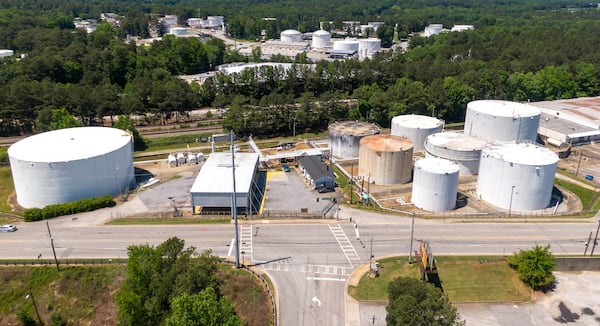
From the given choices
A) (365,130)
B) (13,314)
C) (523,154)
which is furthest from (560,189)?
(13,314)

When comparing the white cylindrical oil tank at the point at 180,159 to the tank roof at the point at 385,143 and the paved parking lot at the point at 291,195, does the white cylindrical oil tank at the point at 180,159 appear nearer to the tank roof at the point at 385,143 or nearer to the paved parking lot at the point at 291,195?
the paved parking lot at the point at 291,195

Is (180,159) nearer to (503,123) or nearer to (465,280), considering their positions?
(465,280)

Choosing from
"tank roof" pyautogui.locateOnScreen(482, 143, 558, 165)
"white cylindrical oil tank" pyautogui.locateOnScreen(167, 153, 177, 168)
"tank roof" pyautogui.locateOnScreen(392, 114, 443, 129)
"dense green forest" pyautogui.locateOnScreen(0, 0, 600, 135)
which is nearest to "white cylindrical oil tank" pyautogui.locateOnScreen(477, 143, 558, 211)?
"tank roof" pyautogui.locateOnScreen(482, 143, 558, 165)

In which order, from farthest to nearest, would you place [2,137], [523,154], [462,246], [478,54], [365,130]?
[478,54]
[2,137]
[365,130]
[523,154]
[462,246]

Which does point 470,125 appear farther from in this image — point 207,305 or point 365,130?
point 207,305

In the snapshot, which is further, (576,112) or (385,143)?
(576,112)

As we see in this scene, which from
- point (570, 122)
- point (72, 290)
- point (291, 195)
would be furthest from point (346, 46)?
point (72, 290)
